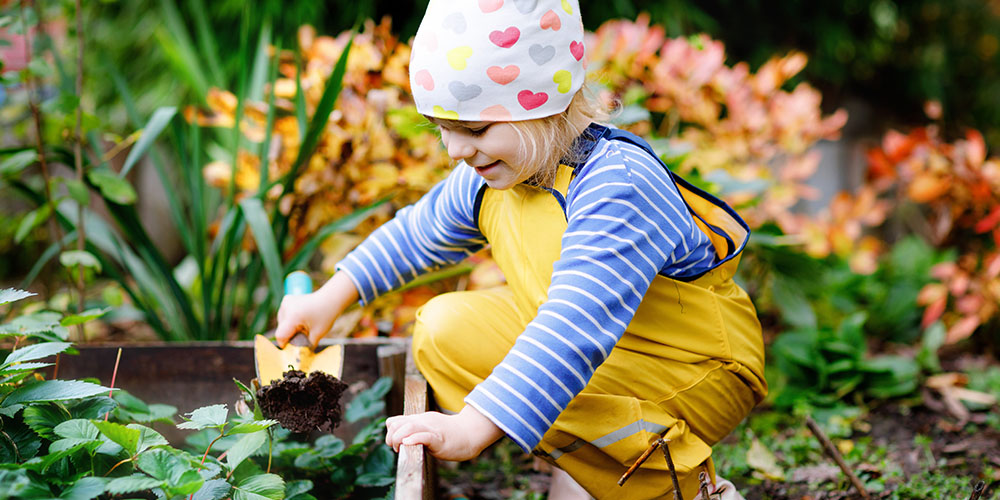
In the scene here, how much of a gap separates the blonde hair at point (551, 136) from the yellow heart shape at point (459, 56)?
81mm

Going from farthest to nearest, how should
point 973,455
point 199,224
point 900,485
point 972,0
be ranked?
point 972,0 < point 199,224 < point 973,455 < point 900,485

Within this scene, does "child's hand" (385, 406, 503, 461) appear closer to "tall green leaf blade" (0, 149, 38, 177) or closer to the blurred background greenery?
"tall green leaf blade" (0, 149, 38, 177)

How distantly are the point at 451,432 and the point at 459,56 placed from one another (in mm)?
493

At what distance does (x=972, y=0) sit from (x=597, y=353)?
4267 millimetres

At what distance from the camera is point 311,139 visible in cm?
161

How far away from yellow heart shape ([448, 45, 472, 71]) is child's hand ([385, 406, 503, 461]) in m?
0.45

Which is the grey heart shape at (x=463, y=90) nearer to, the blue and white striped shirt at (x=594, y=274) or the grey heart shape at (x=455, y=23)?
the grey heart shape at (x=455, y=23)

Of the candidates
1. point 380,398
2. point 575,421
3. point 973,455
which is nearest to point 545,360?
point 575,421

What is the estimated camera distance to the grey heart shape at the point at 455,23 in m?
0.96

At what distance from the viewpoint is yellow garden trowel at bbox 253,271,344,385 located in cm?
119

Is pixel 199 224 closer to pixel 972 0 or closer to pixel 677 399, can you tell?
pixel 677 399

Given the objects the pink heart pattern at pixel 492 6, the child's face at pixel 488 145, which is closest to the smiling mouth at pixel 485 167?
the child's face at pixel 488 145

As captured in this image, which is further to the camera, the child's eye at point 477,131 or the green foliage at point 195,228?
the green foliage at point 195,228

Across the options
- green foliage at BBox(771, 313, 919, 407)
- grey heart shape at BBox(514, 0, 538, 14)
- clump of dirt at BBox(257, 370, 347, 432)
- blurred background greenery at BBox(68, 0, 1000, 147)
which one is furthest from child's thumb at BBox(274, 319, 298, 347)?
blurred background greenery at BBox(68, 0, 1000, 147)
